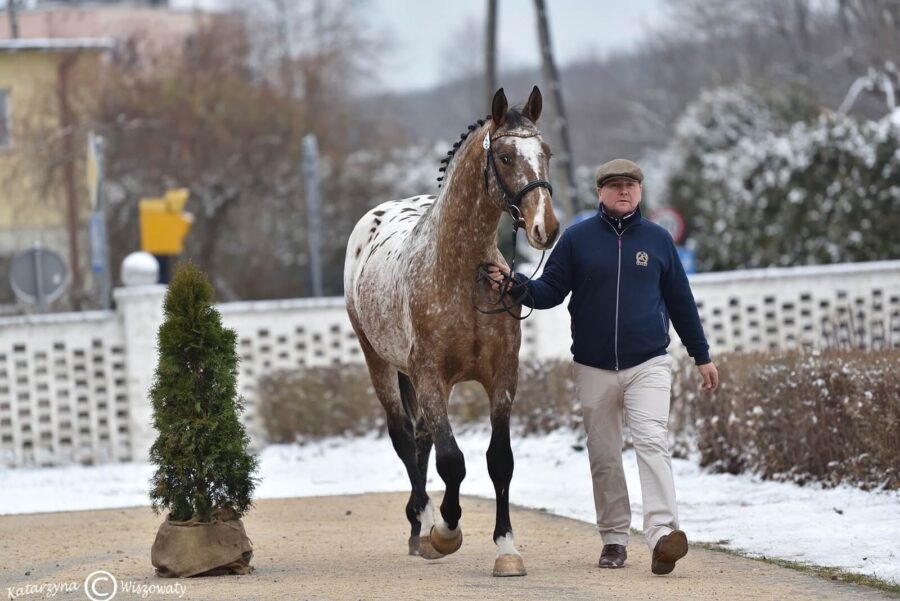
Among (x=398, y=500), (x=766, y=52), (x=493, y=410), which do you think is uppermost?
(x=766, y=52)

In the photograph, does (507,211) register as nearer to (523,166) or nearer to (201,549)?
(523,166)

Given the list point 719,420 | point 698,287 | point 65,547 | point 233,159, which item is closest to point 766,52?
point 233,159

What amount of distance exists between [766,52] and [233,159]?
84.0ft

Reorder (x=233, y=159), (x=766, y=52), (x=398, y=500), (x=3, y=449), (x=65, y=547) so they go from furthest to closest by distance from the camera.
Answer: (x=766, y=52)
(x=233, y=159)
(x=3, y=449)
(x=398, y=500)
(x=65, y=547)

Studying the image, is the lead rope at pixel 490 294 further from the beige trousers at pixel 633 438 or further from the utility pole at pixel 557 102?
the utility pole at pixel 557 102

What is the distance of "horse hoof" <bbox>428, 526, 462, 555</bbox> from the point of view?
27.2 feet

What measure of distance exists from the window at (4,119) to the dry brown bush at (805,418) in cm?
2561

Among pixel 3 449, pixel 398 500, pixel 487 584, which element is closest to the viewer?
pixel 487 584

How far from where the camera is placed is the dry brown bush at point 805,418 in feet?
33.0

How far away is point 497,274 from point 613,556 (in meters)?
1.52

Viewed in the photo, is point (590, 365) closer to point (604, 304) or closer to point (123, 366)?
point (604, 304)

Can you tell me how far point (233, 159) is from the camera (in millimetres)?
36219

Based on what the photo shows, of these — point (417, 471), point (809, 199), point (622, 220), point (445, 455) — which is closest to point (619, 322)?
point (622, 220)

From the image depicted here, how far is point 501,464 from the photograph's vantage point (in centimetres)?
831
